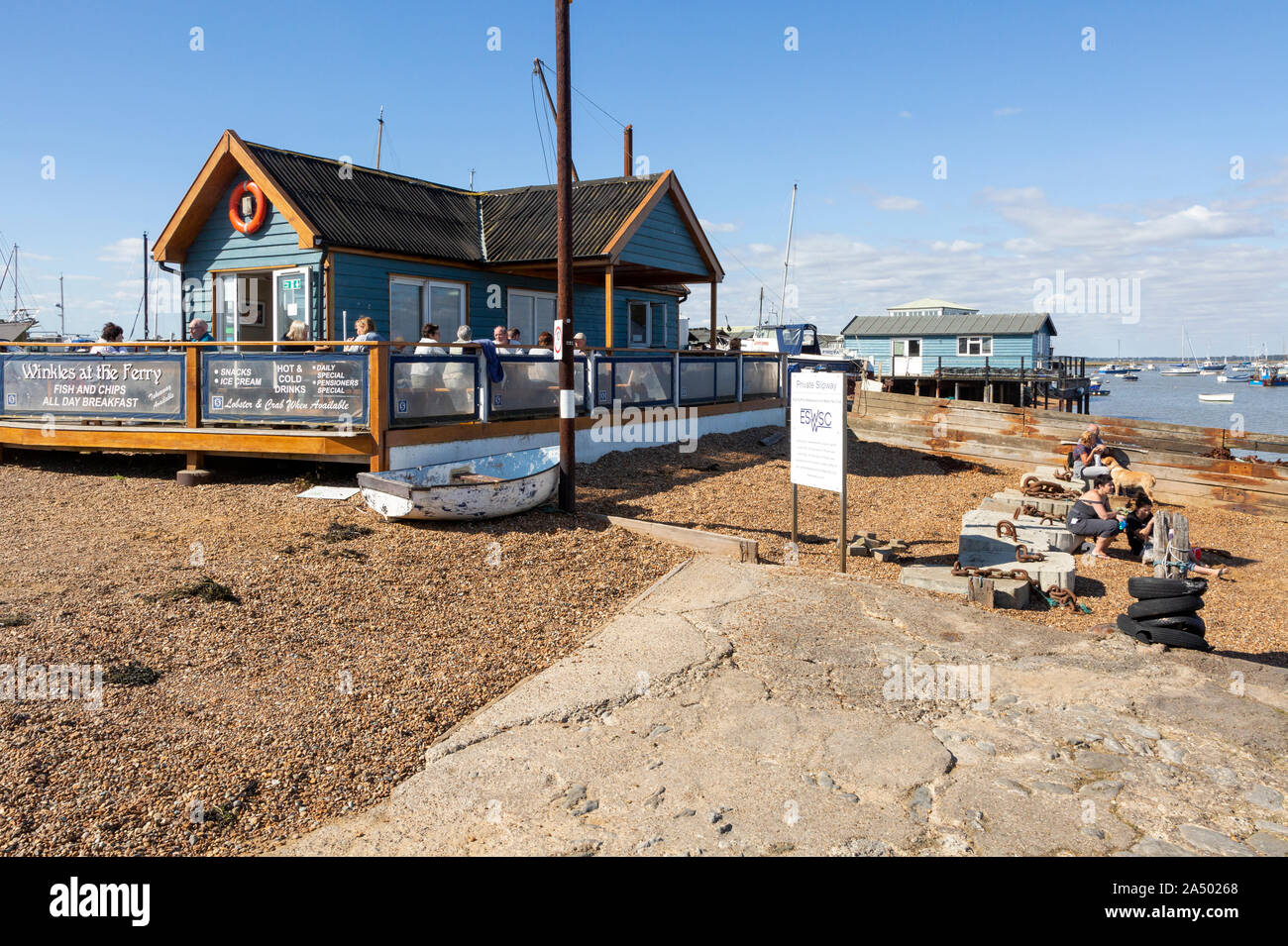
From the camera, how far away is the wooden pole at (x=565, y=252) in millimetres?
11227

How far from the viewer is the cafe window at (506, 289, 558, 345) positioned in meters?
19.8

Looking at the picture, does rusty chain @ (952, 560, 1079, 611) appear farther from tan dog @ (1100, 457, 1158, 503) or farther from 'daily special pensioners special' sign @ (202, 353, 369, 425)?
'daily special pensioners special' sign @ (202, 353, 369, 425)

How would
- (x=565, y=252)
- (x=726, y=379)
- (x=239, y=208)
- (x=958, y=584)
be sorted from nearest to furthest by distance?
(x=958, y=584), (x=565, y=252), (x=239, y=208), (x=726, y=379)

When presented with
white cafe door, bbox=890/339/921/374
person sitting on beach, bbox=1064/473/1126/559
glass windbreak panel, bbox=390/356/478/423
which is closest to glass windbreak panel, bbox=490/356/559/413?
Result: glass windbreak panel, bbox=390/356/478/423

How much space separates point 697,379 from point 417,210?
20.9 ft

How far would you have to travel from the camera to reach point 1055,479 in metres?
16.9

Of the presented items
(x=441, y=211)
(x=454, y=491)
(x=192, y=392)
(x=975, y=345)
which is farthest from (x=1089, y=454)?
(x=975, y=345)

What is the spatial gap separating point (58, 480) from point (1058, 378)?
4804 centimetres

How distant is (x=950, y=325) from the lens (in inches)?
2392

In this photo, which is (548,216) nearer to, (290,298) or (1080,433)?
(290,298)

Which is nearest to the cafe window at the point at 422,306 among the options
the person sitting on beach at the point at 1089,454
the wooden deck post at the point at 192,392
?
the wooden deck post at the point at 192,392

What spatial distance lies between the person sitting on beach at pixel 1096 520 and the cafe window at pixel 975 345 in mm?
49311

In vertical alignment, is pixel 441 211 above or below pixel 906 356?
above

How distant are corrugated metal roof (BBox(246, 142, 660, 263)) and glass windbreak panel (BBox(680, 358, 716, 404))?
2.76m
